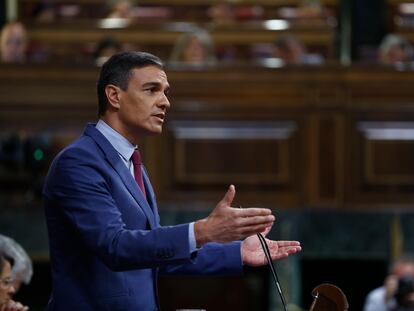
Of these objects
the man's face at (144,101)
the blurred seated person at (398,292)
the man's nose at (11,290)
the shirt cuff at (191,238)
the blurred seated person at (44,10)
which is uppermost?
the man's face at (144,101)

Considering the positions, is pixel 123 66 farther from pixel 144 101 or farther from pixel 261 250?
pixel 261 250

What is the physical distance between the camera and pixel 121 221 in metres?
2.28

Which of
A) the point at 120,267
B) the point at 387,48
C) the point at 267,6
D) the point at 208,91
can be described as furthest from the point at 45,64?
the point at 120,267

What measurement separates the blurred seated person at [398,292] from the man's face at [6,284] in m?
2.61

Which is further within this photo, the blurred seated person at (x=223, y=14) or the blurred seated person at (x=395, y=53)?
the blurred seated person at (x=223, y=14)

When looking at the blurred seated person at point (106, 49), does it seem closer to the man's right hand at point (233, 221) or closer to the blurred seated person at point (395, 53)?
the blurred seated person at point (395, 53)

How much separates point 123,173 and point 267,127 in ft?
14.3

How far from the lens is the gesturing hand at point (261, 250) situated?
247 centimetres

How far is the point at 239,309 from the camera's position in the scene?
21.2 feet

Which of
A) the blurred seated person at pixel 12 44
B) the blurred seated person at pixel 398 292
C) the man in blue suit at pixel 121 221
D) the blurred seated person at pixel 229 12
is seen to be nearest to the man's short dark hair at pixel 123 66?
the man in blue suit at pixel 121 221

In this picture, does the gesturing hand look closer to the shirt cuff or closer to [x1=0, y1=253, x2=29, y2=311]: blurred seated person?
the shirt cuff

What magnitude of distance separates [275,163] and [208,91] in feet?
2.10

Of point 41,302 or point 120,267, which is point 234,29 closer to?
point 41,302

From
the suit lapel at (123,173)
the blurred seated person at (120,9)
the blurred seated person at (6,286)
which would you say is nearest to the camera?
the suit lapel at (123,173)
